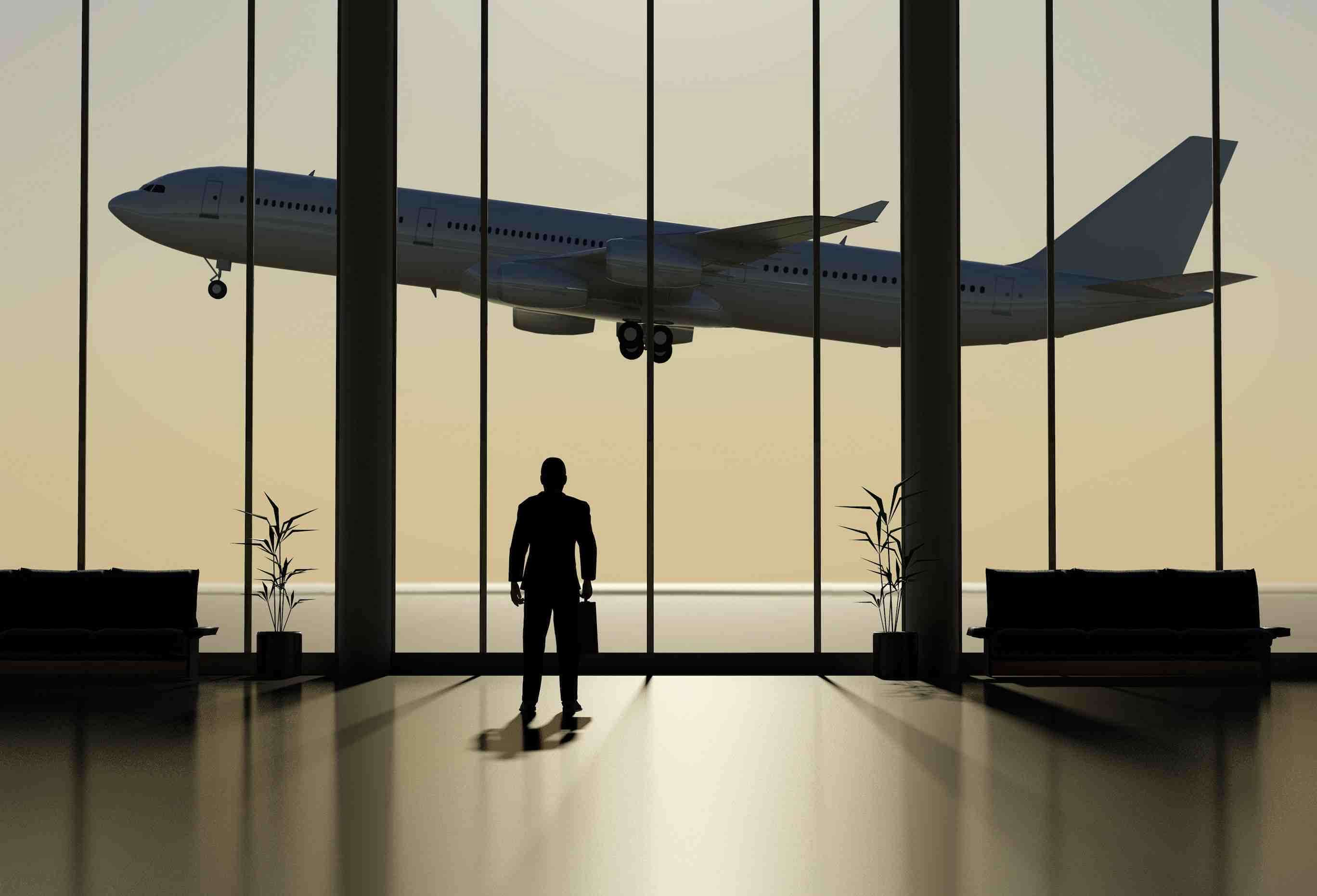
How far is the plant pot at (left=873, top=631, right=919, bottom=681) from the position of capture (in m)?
7.62

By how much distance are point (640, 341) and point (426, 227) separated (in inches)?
76.1

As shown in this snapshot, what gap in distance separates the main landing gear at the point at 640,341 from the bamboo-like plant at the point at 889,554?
1546 millimetres

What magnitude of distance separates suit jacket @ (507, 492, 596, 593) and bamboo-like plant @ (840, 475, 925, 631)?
257 centimetres

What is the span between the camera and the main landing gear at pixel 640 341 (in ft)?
26.5

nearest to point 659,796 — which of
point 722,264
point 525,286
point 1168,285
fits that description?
point 525,286

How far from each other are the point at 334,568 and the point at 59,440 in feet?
6.34

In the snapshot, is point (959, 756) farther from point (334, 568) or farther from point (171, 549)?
point (171, 549)

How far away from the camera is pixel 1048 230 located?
7.92 m

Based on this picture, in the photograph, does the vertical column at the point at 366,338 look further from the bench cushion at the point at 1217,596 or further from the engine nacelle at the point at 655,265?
the bench cushion at the point at 1217,596

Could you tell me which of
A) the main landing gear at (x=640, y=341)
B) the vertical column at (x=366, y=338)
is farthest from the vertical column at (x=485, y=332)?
the main landing gear at (x=640, y=341)

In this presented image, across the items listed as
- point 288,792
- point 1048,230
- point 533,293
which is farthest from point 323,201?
point 288,792

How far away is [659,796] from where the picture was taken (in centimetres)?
407

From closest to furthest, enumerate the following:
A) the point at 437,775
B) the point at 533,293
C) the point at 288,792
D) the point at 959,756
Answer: the point at 288,792 < the point at 437,775 < the point at 959,756 < the point at 533,293

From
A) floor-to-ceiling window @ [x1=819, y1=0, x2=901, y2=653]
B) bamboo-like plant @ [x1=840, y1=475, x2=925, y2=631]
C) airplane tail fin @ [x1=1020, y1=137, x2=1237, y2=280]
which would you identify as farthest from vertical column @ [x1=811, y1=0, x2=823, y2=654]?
airplane tail fin @ [x1=1020, y1=137, x2=1237, y2=280]
